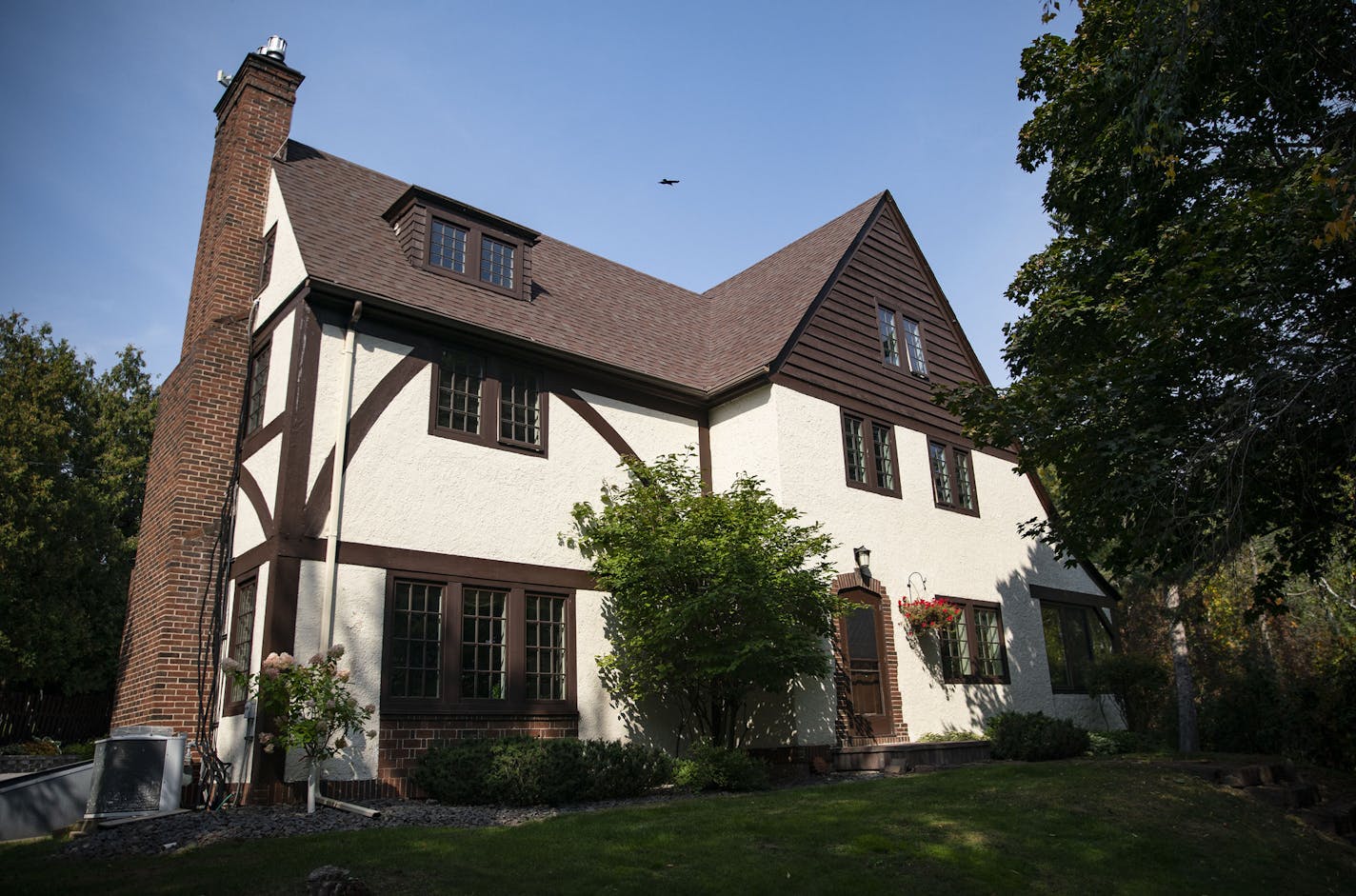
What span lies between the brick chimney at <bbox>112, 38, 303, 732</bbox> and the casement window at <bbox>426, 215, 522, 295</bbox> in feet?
9.44

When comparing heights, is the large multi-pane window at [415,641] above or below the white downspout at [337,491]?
below

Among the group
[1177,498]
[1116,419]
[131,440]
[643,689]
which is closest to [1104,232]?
[1116,419]

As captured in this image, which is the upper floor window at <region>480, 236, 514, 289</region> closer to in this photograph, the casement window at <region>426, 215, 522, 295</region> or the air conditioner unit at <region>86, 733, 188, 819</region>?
the casement window at <region>426, 215, 522, 295</region>

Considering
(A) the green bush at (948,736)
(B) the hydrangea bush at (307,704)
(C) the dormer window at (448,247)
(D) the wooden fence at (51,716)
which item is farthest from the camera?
(D) the wooden fence at (51,716)

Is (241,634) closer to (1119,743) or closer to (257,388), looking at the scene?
(257,388)

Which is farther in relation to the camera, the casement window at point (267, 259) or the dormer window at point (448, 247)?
the dormer window at point (448, 247)

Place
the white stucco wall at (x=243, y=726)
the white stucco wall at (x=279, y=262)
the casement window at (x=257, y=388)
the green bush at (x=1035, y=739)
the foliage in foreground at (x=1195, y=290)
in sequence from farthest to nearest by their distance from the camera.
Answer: the green bush at (x=1035, y=739)
the casement window at (x=257, y=388)
the white stucco wall at (x=279, y=262)
the white stucco wall at (x=243, y=726)
the foliage in foreground at (x=1195, y=290)

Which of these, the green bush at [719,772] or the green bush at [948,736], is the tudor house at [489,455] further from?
the green bush at [719,772]

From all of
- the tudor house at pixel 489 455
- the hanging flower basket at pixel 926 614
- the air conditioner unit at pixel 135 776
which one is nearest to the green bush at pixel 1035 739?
the tudor house at pixel 489 455

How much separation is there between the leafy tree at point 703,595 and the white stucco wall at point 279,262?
5186 mm

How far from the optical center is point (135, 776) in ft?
29.9

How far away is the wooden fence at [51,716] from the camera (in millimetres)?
21844

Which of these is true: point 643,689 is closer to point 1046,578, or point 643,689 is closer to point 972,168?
point 972,168

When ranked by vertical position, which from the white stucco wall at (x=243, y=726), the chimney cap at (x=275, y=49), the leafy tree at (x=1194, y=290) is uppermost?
the chimney cap at (x=275, y=49)
